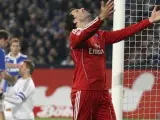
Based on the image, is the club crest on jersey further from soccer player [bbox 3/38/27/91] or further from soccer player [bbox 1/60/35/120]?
soccer player [bbox 3/38/27/91]

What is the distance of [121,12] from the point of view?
755 cm

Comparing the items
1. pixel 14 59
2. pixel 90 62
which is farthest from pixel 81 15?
pixel 14 59

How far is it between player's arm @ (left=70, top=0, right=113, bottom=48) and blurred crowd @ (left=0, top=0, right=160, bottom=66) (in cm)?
1040

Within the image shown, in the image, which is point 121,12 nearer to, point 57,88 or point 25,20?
point 57,88

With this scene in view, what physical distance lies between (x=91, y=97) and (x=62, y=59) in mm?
11646

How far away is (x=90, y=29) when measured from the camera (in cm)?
611

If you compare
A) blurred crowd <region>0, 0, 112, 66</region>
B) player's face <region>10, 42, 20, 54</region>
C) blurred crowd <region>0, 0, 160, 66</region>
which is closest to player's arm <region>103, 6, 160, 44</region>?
player's face <region>10, 42, 20, 54</region>

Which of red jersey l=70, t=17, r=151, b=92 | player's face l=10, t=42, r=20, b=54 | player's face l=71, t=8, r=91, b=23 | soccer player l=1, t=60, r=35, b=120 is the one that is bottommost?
soccer player l=1, t=60, r=35, b=120

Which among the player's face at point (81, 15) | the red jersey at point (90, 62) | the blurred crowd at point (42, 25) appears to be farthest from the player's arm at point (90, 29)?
the blurred crowd at point (42, 25)

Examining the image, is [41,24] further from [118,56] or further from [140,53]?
[118,56]

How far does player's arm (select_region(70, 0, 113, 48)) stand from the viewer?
6005 millimetres

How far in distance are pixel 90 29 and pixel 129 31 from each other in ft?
2.41

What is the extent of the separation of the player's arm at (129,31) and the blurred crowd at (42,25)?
392 inches

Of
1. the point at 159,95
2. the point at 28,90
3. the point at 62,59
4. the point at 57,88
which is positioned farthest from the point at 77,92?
the point at 62,59
